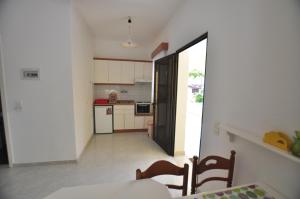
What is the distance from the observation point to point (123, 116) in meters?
4.54

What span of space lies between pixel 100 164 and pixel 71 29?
98.8 inches

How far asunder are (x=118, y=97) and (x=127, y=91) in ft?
1.21

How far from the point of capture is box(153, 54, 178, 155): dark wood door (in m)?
2.99

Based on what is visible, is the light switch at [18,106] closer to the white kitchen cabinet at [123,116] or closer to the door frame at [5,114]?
the door frame at [5,114]

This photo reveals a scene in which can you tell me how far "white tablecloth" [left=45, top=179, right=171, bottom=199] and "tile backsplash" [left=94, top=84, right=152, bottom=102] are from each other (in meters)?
4.13

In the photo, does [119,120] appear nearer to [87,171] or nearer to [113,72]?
[113,72]

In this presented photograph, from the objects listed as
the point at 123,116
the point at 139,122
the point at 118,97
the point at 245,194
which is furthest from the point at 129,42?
A: the point at 245,194

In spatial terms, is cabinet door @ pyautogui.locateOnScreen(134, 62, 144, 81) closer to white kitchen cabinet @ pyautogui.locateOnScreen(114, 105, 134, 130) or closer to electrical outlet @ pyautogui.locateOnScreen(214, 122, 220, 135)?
white kitchen cabinet @ pyautogui.locateOnScreen(114, 105, 134, 130)

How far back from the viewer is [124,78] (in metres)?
4.67

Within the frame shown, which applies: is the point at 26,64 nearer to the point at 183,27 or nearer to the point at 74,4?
the point at 74,4

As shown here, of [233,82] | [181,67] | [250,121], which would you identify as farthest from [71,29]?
[250,121]

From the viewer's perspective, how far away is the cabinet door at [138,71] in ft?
15.4

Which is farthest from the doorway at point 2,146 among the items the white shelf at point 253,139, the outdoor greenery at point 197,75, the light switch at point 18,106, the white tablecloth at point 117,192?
the outdoor greenery at point 197,75

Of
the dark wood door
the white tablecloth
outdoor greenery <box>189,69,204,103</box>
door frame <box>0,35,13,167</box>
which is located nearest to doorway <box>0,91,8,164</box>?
door frame <box>0,35,13,167</box>
